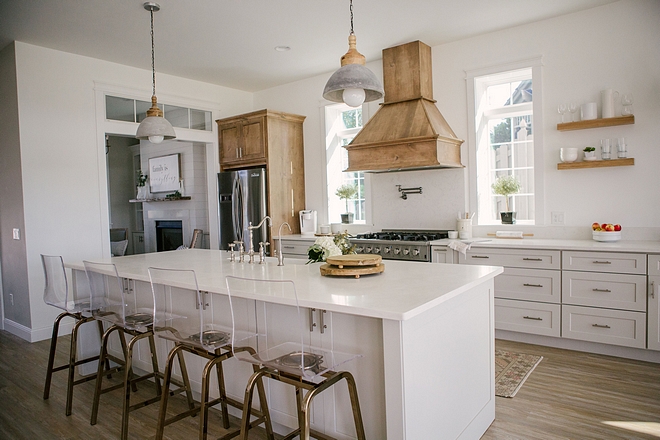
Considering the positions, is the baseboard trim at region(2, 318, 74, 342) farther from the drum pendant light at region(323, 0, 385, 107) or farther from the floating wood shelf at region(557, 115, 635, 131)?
the floating wood shelf at region(557, 115, 635, 131)

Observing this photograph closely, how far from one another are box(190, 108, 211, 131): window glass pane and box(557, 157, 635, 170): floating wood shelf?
4306 millimetres

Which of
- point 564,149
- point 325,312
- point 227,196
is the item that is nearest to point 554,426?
point 325,312

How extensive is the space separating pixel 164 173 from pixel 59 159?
123 inches

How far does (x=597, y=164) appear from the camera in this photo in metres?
3.87

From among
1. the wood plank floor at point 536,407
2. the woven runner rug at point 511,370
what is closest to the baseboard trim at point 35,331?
the wood plank floor at point 536,407

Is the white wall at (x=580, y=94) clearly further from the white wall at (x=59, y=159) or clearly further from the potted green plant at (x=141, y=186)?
the potted green plant at (x=141, y=186)

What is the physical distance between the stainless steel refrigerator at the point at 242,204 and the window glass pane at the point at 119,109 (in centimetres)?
130

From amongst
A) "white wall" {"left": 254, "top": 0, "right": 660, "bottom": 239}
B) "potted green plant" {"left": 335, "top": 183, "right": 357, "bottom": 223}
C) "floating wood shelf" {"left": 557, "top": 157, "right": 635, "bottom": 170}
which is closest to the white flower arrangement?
"white wall" {"left": 254, "top": 0, "right": 660, "bottom": 239}

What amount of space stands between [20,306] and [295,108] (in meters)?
3.96

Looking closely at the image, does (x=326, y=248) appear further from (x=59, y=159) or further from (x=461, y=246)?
(x=59, y=159)

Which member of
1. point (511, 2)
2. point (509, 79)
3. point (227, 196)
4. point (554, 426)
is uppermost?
point (511, 2)

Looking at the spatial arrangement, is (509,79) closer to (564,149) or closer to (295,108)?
(564,149)

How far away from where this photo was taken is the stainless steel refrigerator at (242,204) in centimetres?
561

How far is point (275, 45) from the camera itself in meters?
4.68
